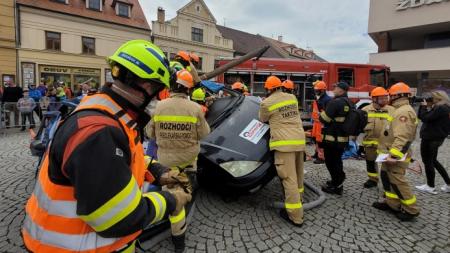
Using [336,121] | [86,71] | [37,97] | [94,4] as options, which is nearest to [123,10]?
[94,4]

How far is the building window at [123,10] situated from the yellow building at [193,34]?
2497 millimetres

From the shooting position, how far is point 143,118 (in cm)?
159

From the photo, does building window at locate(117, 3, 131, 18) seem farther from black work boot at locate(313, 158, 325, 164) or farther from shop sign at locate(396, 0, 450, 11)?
black work boot at locate(313, 158, 325, 164)

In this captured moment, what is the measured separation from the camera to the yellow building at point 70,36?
66.0ft

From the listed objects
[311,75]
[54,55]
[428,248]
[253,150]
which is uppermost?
[54,55]

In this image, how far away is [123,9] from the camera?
82.5 feet

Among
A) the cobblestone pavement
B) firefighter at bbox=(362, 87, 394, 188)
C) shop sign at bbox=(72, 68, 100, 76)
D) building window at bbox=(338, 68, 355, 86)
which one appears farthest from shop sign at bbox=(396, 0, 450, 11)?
shop sign at bbox=(72, 68, 100, 76)

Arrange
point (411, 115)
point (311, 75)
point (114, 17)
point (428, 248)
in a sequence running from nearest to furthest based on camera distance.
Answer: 1. point (428, 248)
2. point (411, 115)
3. point (311, 75)
4. point (114, 17)

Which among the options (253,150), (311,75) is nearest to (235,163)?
(253,150)

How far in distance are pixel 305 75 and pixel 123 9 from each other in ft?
62.0

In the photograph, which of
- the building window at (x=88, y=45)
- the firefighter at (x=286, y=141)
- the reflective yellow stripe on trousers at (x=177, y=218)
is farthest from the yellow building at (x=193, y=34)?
the reflective yellow stripe on trousers at (x=177, y=218)

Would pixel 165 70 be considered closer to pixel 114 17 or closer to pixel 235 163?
pixel 235 163

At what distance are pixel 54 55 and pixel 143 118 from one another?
76.7 ft

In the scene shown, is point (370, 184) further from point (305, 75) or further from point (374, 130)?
point (305, 75)
